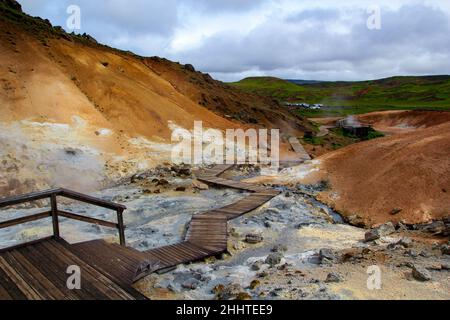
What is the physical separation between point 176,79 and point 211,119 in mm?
9656

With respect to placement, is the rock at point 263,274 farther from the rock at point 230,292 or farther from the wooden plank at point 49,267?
the wooden plank at point 49,267

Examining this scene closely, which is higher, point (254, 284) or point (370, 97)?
point (370, 97)

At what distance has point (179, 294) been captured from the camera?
7.56m

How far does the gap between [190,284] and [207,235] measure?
3.43 m

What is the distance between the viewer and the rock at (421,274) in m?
7.81

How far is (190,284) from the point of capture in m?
8.02

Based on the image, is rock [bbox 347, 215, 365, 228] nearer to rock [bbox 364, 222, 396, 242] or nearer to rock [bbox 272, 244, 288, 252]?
rock [bbox 364, 222, 396, 242]

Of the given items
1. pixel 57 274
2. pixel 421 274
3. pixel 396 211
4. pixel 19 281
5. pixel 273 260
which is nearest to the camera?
pixel 19 281

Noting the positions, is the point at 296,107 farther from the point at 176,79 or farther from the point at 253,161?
the point at 253,161

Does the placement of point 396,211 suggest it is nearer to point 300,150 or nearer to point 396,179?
point 396,179

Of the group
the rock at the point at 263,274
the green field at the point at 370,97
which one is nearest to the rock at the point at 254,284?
the rock at the point at 263,274

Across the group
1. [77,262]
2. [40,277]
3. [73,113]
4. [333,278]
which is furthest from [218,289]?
[73,113]

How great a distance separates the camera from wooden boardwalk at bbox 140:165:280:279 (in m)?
9.41

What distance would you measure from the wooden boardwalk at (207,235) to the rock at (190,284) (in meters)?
0.67
